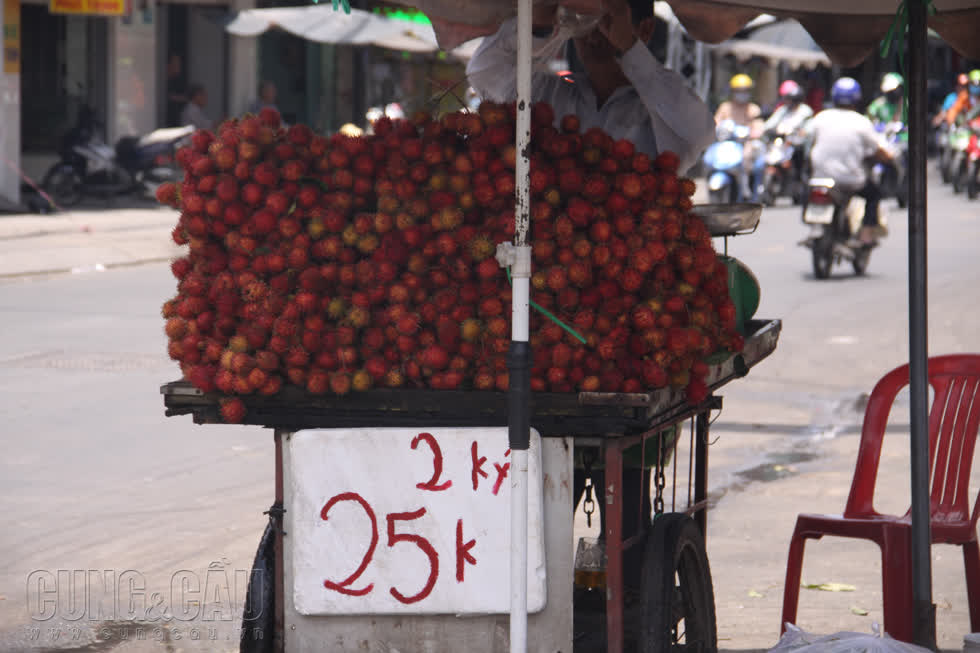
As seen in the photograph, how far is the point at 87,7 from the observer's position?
60.7ft

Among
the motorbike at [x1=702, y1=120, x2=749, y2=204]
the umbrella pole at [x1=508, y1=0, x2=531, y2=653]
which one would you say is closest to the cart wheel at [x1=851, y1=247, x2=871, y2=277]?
the motorbike at [x1=702, y1=120, x2=749, y2=204]

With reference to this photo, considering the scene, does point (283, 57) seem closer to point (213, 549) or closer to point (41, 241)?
point (41, 241)

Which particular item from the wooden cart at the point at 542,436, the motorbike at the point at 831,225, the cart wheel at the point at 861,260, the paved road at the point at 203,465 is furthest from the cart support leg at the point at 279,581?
the cart wheel at the point at 861,260

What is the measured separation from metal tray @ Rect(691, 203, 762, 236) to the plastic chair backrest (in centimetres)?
78

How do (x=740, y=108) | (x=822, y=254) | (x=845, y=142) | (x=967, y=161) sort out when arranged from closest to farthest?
1. (x=845, y=142)
2. (x=822, y=254)
3. (x=740, y=108)
4. (x=967, y=161)

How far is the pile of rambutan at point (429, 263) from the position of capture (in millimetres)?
3461

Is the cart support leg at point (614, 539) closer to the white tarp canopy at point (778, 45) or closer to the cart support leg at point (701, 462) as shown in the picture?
the cart support leg at point (701, 462)

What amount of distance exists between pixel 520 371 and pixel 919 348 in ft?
4.52

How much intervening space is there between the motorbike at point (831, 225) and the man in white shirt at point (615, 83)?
31.0 ft

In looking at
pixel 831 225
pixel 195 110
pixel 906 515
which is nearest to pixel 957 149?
pixel 831 225

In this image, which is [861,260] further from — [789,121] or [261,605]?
[261,605]

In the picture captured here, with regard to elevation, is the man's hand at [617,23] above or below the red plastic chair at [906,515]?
above

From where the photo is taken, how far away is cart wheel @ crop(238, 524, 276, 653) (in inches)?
144

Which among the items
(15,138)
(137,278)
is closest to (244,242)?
(137,278)
